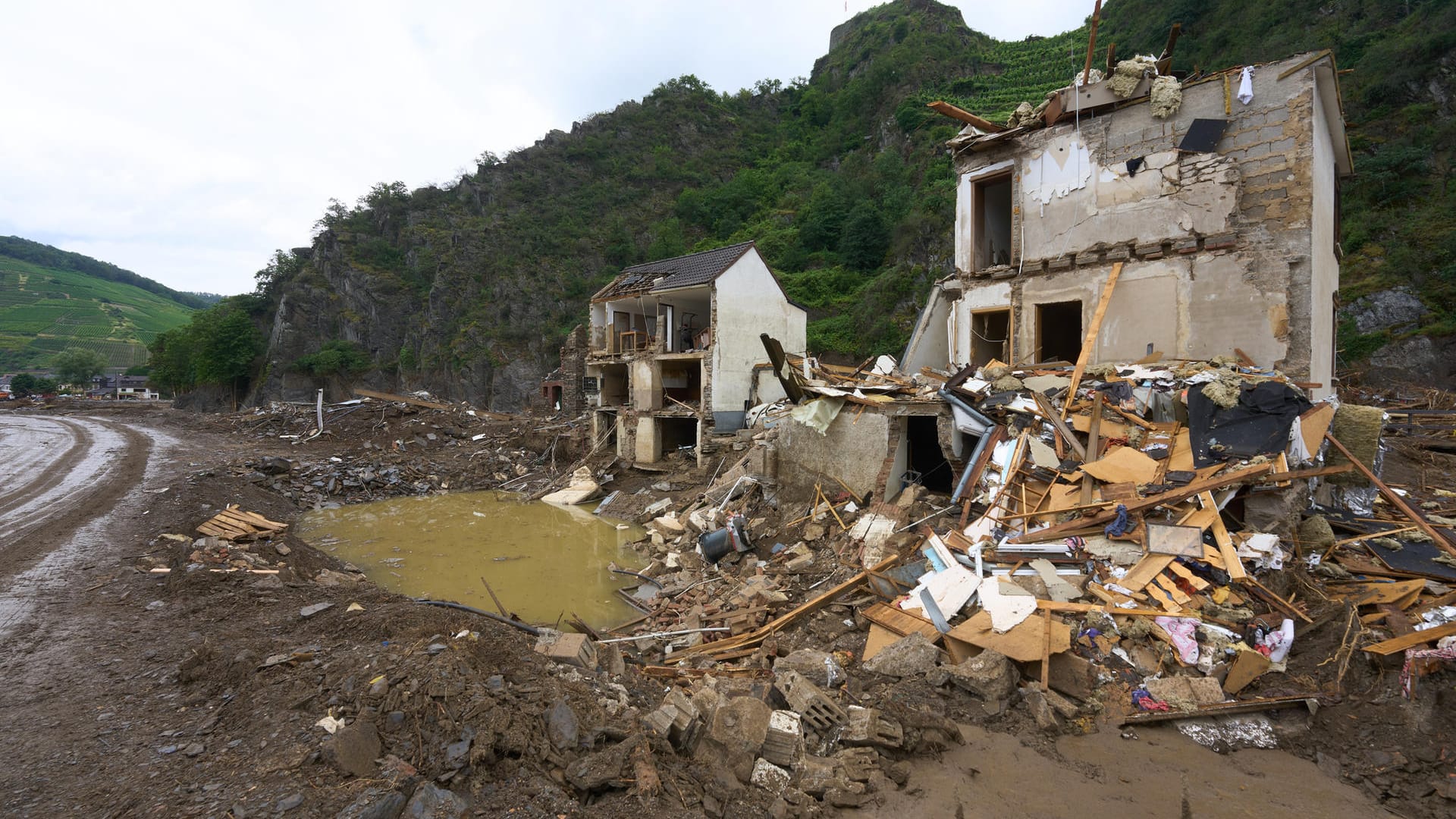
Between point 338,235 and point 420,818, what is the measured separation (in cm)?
6305

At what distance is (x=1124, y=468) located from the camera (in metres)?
7.71

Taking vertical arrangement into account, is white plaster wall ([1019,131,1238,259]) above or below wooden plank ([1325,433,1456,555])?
above

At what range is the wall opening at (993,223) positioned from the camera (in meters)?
13.4

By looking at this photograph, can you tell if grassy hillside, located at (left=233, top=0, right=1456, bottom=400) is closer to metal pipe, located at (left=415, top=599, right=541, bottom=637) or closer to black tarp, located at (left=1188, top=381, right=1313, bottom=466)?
black tarp, located at (left=1188, top=381, right=1313, bottom=466)

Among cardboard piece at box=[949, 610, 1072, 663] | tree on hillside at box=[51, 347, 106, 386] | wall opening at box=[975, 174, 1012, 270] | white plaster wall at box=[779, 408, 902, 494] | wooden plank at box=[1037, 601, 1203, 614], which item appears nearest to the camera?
cardboard piece at box=[949, 610, 1072, 663]

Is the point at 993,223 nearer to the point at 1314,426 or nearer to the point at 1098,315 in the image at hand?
the point at 1098,315

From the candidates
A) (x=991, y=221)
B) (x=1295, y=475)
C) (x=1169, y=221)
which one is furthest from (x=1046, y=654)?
(x=991, y=221)

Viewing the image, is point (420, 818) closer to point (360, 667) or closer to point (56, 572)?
point (360, 667)

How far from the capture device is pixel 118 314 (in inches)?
3903

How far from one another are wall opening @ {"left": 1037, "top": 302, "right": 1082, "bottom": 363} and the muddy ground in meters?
9.53

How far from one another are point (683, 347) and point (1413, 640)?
64.5 ft

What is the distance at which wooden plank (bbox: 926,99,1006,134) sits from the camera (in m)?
12.1

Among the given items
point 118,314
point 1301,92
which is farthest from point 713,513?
point 118,314

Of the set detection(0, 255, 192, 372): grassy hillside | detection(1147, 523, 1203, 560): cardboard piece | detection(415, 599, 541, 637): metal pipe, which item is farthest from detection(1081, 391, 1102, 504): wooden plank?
detection(0, 255, 192, 372): grassy hillside
